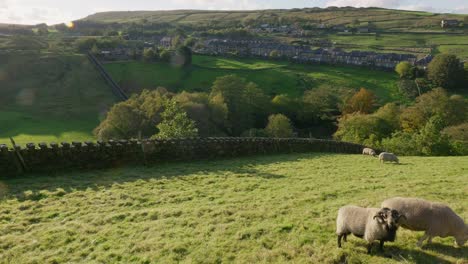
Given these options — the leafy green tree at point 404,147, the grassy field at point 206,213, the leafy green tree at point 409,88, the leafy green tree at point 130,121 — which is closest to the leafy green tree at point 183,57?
the leafy green tree at point 130,121

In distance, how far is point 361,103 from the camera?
8581 cm

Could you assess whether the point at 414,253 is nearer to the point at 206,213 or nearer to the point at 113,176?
the point at 206,213

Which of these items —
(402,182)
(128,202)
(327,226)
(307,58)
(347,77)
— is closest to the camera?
(327,226)

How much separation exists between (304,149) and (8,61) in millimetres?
95236

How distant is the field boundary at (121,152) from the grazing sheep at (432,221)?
15144mm

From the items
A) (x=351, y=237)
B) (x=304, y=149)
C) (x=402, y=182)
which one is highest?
(x=351, y=237)

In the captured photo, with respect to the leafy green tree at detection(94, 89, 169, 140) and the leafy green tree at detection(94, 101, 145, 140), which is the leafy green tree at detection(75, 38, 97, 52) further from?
the leafy green tree at detection(94, 101, 145, 140)

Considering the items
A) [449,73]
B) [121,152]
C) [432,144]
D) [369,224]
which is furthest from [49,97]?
[449,73]

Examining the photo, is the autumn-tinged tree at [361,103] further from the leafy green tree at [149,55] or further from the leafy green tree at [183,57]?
the leafy green tree at [149,55]

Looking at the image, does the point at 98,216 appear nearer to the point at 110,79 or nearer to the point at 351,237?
the point at 351,237

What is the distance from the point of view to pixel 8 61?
93.9 metres

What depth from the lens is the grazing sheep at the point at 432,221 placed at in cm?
820

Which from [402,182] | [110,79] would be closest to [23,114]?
[110,79]

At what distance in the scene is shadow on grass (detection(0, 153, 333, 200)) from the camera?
14.7 metres
